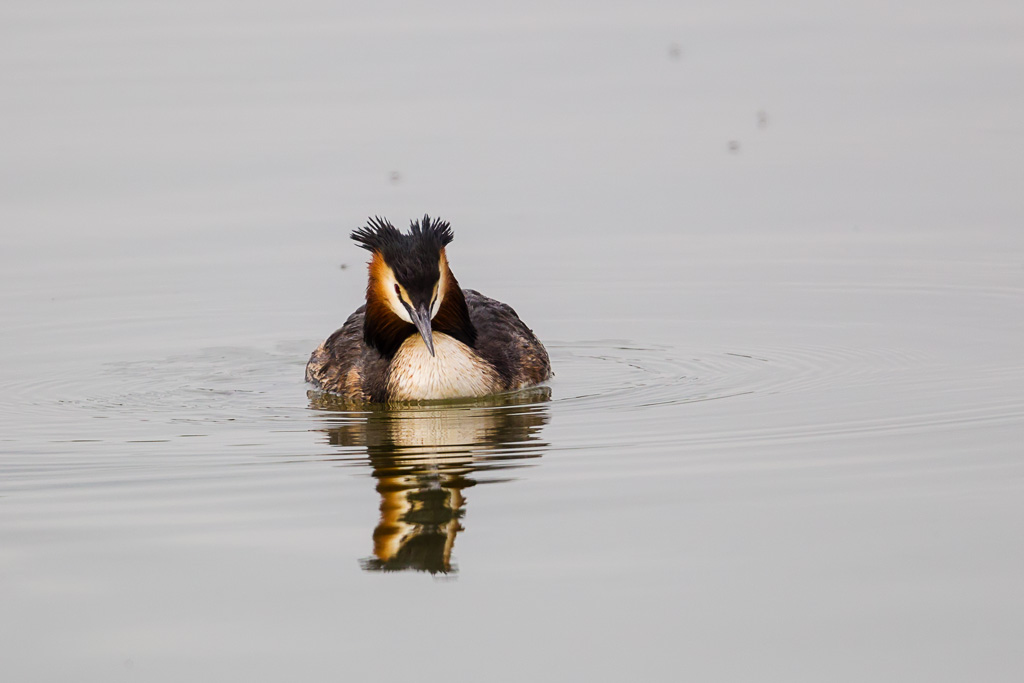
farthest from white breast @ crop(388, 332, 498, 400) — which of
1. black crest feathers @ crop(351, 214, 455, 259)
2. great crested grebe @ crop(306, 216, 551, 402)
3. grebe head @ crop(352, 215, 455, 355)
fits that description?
black crest feathers @ crop(351, 214, 455, 259)

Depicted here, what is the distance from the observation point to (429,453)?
40.9 feet

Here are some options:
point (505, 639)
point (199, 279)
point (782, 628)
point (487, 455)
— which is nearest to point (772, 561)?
point (782, 628)

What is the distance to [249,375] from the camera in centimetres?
1605

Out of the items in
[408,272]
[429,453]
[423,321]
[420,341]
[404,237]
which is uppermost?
[404,237]

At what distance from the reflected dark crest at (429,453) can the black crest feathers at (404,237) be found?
127 centimetres

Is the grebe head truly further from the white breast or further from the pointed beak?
the white breast

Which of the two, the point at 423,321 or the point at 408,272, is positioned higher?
the point at 408,272

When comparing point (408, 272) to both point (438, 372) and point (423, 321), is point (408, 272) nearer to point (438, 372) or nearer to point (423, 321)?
point (423, 321)

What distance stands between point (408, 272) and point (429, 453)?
2.38 meters

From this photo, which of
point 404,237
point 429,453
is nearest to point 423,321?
point 404,237

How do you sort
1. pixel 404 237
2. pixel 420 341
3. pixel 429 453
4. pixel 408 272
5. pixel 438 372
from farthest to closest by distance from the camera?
pixel 420 341
pixel 404 237
pixel 438 372
pixel 408 272
pixel 429 453

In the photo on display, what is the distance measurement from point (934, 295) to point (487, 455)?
6629mm

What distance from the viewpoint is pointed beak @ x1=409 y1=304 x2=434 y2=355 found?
14.4 meters

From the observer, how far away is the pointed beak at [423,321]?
1437 centimetres
